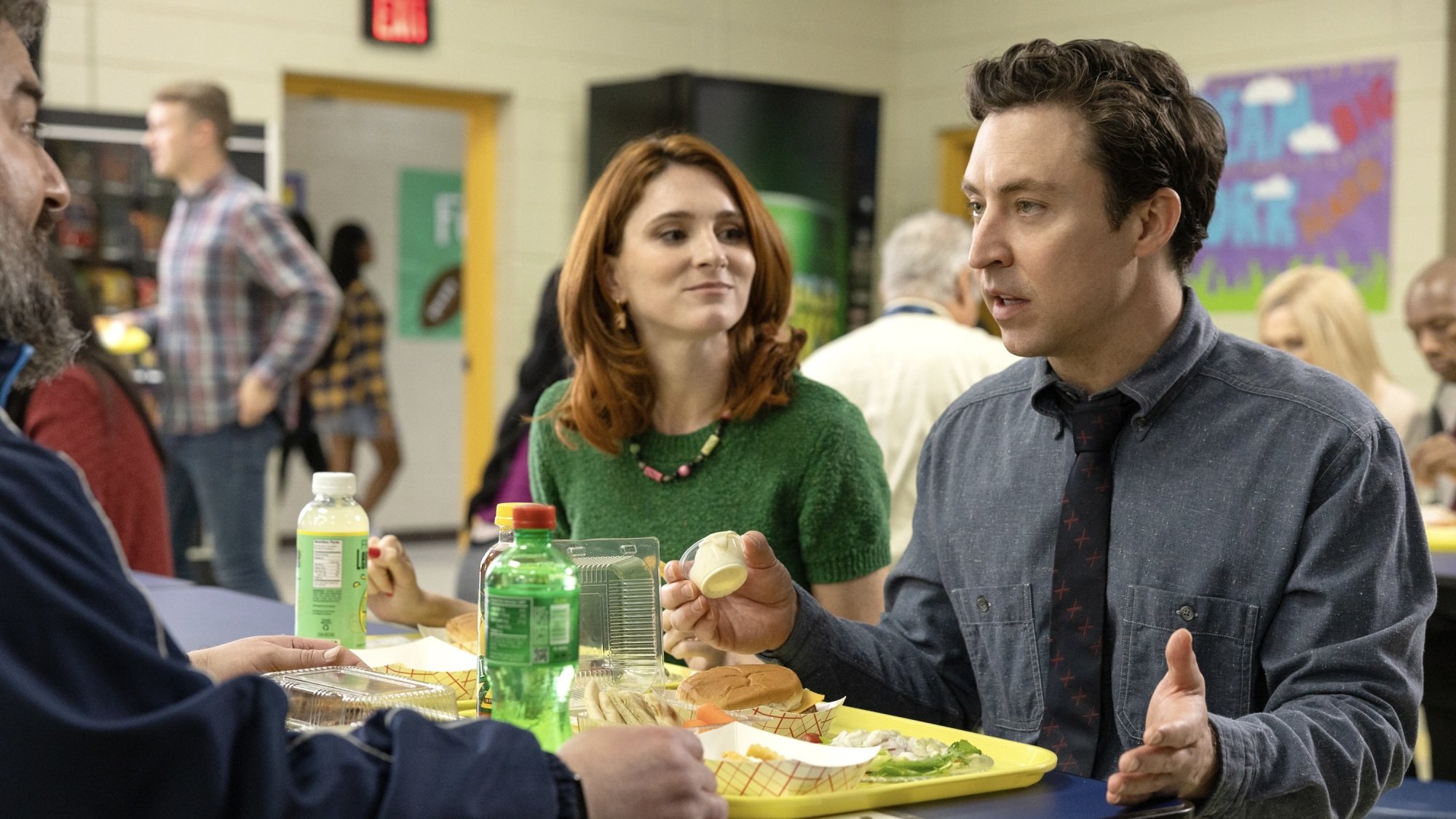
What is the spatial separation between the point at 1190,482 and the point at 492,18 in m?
6.21

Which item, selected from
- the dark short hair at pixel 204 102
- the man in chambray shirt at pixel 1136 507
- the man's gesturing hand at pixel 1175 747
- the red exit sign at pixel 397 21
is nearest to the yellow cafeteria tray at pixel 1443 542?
the man in chambray shirt at pixel 1136 507

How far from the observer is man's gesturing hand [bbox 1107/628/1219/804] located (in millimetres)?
1391

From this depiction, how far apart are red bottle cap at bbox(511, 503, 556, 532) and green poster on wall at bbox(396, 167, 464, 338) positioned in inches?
328

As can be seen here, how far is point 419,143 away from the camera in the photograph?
9.75m

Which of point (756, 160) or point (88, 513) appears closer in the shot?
point (88, 513)

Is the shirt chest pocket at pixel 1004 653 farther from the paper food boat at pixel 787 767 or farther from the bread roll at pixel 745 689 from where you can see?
the paper food boat at pixel 787 767

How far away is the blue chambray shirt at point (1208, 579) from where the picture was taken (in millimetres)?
1621

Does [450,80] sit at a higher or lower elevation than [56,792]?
higher

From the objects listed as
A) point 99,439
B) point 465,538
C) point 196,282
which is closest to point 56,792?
point 99,439

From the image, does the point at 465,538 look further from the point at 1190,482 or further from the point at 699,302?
the point at 1190,482

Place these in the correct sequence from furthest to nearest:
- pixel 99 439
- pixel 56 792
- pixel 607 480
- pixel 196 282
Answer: pixel 196 282 < pixel 99 439 < pixel 607 480 < pixel 56 792

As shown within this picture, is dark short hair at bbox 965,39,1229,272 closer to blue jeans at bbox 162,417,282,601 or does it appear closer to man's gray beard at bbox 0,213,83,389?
man's gray beard at bbox 0,213,83,389

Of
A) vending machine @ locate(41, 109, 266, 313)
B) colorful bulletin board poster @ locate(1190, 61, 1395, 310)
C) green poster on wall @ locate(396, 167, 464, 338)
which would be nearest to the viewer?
vending machine @ locate(41, 109, 266, 313)

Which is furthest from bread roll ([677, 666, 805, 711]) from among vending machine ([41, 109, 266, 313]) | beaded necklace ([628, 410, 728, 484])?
vending machine ([41, 109, 266, 313])
